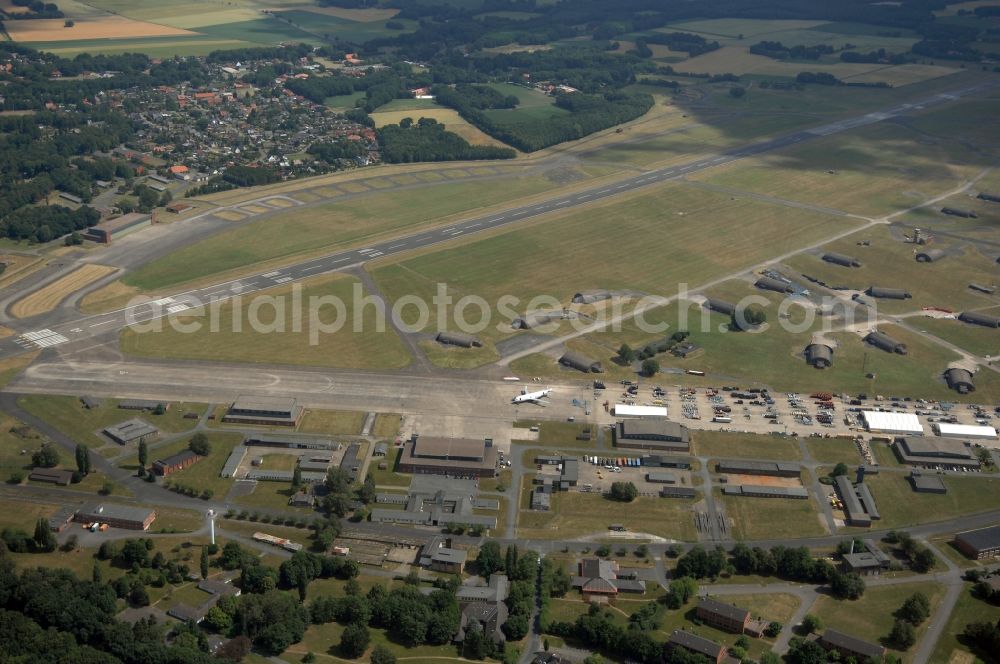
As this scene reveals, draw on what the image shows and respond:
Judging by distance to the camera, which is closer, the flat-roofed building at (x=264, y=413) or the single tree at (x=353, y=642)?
the single tree at (x=353, y=642)

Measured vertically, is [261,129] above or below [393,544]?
above

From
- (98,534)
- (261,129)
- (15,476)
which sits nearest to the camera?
(98,534)

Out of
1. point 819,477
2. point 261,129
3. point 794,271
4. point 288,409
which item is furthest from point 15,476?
point 261,129

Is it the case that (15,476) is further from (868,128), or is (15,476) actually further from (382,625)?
(868,128)

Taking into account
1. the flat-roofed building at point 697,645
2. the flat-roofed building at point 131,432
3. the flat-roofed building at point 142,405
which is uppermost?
the flat-roofed building at point 142,405

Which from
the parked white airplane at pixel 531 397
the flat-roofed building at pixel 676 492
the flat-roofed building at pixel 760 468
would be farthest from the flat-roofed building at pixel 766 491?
the parked white airplane at pixel 531 397

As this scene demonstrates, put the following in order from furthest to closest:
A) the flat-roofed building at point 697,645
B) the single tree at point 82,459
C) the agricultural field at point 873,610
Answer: the single tree at point 82,459
the agricultural field at point 873,610
the flat-roofed building at point 697,645

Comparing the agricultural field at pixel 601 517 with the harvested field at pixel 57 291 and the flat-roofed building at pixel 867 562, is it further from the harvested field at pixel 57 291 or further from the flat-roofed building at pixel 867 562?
the harvested field at pixel 57 291

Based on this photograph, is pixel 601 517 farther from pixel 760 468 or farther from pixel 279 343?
pixel 279 343
